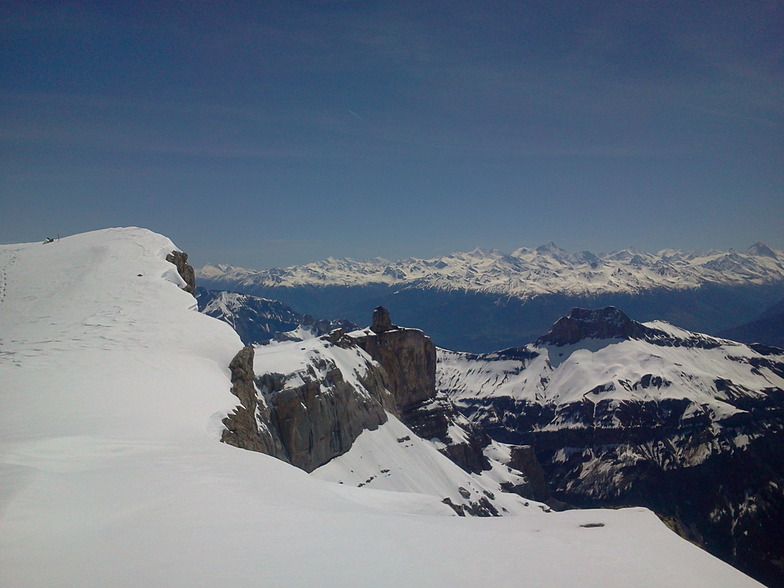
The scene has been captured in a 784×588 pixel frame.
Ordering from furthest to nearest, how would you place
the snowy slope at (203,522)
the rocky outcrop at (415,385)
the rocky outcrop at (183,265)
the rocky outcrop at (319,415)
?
the rocky outcrop at (415,385) → the rocky outcrop at (319,415) → the rocky outcrop at (183,265) → the snowy slope at (203,522)

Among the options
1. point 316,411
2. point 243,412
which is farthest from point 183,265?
point 316,411

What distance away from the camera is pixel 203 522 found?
35.0 feet

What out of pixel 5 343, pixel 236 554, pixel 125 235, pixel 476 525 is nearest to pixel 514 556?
pixel 476 525

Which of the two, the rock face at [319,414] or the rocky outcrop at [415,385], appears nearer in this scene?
the rock face at [319,414]

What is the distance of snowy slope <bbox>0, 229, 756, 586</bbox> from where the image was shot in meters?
8.75

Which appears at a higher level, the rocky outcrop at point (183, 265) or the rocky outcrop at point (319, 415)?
the rocky outcrop at point (183, 265)

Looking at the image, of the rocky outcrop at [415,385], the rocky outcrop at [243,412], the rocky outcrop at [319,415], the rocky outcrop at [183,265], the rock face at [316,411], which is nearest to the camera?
the rocky outcrop at [243,412]

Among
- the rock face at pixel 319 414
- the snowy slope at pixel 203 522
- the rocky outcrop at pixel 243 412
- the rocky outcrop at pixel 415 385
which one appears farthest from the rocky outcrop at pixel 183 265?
the rocky outcrop at pixel 415 385

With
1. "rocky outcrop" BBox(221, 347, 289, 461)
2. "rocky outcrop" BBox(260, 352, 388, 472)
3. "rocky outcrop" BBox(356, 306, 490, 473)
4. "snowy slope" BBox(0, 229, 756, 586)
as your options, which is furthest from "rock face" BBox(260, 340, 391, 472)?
"snowy slope" BBox(0, 229, 756, 586)

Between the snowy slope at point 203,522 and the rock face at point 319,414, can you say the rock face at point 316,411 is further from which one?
the snowy slope at point 203,522

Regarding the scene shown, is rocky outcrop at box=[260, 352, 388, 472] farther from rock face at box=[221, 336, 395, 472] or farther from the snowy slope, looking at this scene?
the snowy slope

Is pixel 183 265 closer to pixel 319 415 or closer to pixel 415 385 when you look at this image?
pixel 319 415

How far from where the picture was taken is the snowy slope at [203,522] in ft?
28.7

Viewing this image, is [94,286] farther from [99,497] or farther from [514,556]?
[514,556]
